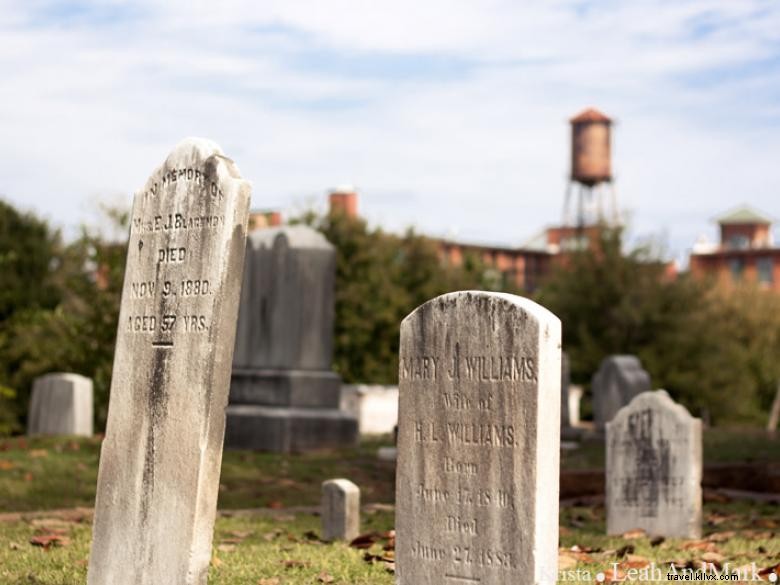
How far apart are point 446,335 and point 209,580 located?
230 centimetres

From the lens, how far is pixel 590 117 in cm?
7344

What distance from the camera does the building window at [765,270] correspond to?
8562 cm

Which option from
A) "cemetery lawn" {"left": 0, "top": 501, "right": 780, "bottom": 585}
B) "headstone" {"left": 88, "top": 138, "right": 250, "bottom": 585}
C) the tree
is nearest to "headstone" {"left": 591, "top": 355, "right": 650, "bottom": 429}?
"cemetery lawn" {"left": 0, "top": 501, "right": 780, "bottom": 585}

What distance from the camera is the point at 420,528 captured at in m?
9.04

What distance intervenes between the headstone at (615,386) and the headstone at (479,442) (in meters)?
17.2

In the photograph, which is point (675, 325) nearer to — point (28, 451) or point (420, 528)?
point (28, 451)

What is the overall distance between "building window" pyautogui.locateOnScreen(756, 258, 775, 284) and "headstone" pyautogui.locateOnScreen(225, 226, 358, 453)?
6730 cm

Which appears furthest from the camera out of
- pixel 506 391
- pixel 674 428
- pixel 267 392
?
pixel 267 392

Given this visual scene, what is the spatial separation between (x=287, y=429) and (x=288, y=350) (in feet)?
4.49

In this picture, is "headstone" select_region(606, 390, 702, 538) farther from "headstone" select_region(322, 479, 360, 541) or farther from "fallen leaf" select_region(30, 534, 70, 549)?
"fallen leaf" select_region(30, 534, 70, 549)

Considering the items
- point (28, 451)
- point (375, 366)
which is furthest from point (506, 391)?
point (375, 366)
